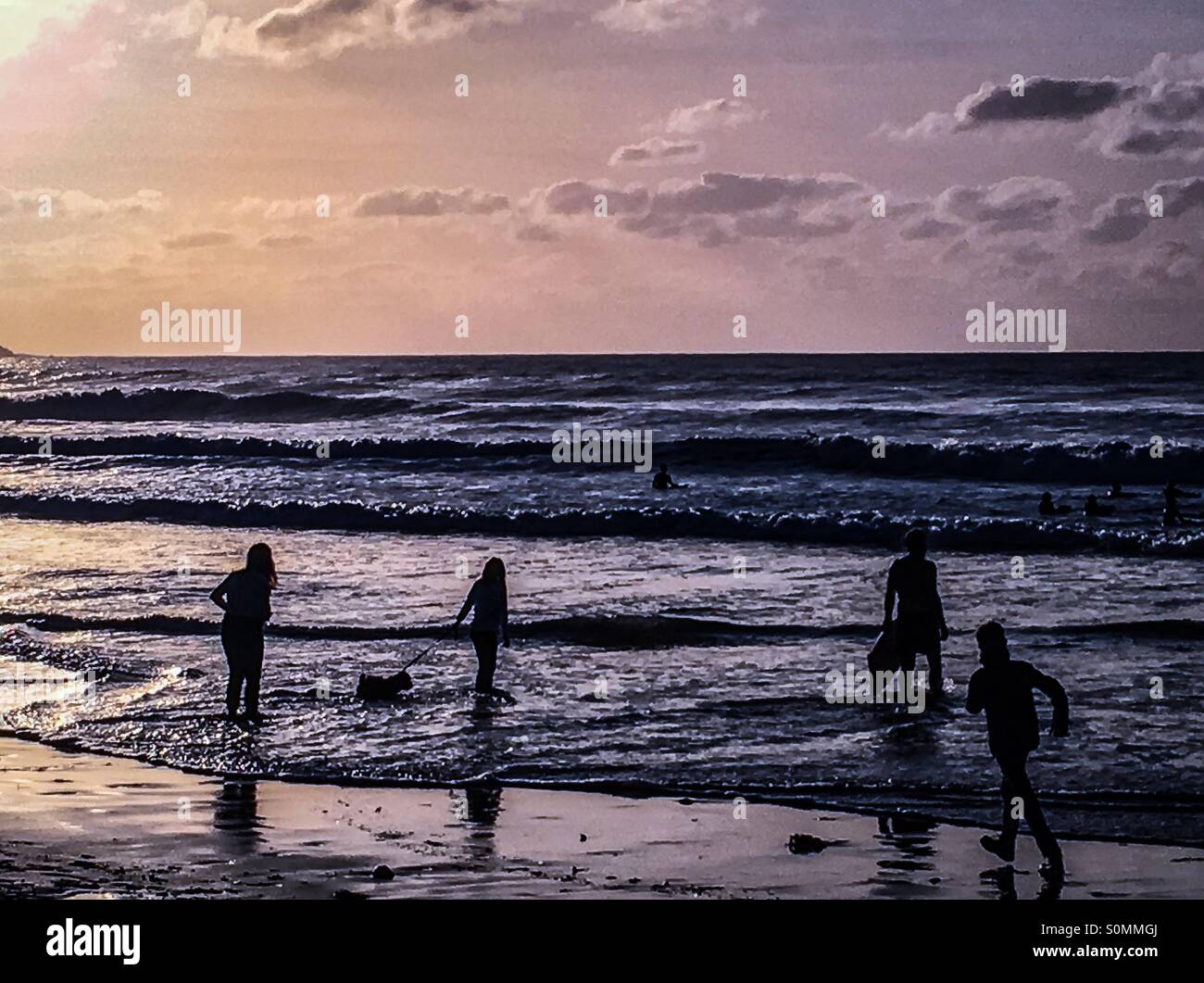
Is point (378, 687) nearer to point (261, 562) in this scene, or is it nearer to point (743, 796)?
point (261, 562)

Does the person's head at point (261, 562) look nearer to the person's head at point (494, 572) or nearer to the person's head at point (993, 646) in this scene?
the person's head at point (494, 572)

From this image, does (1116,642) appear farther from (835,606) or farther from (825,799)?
(825,799)

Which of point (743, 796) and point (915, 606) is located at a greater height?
point (915, 606)

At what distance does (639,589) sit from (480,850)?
12.7m

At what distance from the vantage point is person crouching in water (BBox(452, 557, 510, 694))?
14.5 metres

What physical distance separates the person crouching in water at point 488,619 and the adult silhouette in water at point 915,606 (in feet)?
11.5

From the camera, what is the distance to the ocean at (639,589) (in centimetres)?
1203

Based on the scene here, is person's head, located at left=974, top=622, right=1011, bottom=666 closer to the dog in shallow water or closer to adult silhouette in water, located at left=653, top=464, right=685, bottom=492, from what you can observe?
the dog in shallow water

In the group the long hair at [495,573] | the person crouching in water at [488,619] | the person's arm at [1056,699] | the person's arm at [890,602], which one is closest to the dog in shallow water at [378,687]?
the person crouching in water at [488,619]

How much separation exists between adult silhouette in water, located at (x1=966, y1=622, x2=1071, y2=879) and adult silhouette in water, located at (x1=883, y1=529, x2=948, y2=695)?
15.3 ft

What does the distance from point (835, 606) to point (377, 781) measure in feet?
32.0

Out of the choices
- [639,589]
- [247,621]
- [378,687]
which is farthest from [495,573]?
[639,589]

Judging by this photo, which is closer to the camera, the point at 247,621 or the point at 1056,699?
the point at 1056,699

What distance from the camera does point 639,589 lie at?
71.8 feet
